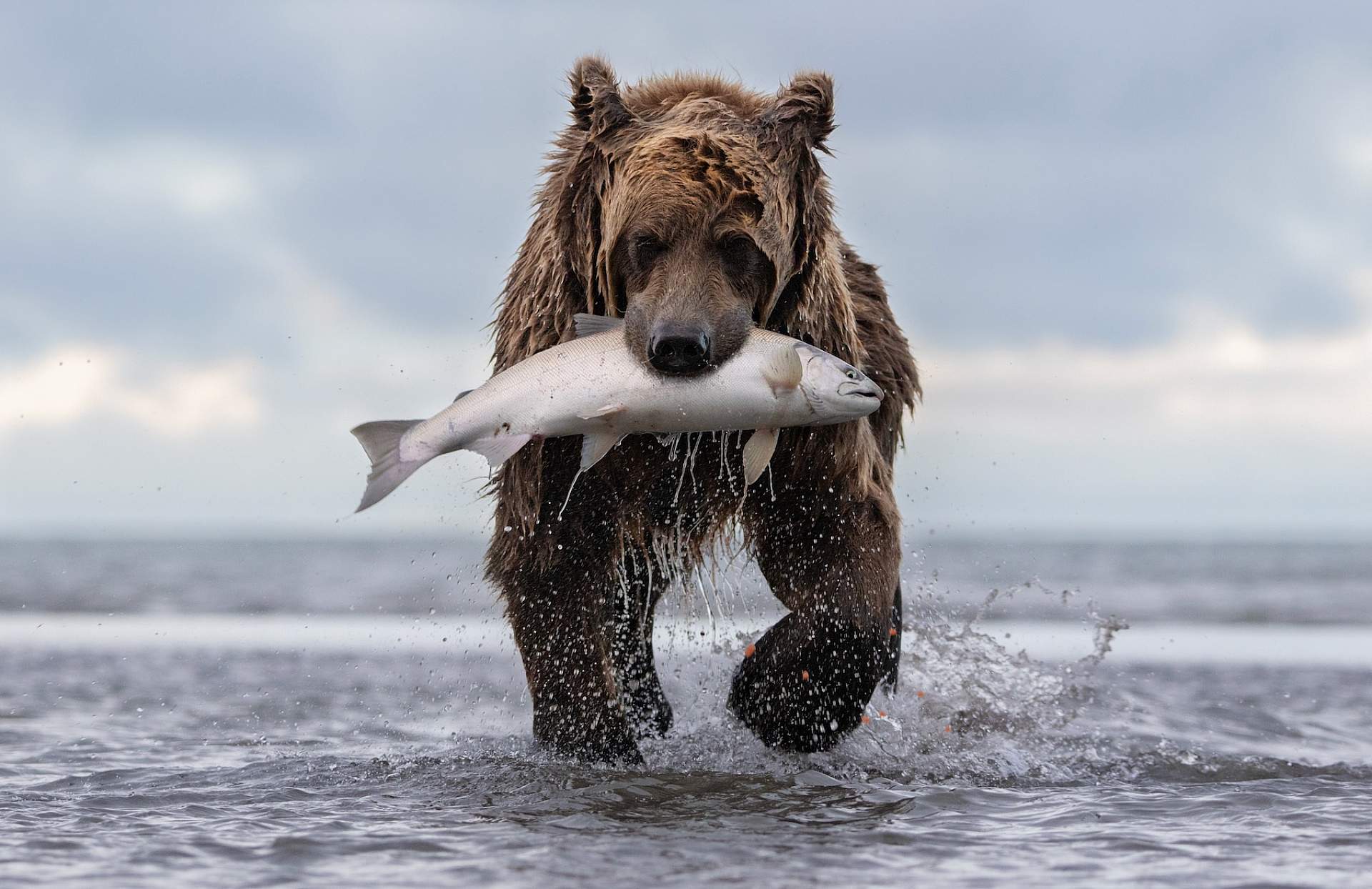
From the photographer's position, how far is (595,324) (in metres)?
4.39

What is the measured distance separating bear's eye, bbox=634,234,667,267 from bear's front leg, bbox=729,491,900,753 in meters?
1.01

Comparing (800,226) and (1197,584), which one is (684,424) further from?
(1197,584)

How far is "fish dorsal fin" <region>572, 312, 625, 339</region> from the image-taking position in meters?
4.37

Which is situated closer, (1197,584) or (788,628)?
(788,628)

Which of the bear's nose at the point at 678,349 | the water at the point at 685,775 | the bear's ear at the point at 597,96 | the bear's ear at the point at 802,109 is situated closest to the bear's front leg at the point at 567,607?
the water at the point at 685,775

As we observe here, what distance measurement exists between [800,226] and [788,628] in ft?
4.53

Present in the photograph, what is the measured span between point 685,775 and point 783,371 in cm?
157

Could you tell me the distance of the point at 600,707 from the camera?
5.25 meters

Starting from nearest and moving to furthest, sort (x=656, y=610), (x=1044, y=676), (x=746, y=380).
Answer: (x=746, y=380), (x=656, y=610), (x=1044, y=676)

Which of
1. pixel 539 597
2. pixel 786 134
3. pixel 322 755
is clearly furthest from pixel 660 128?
pixel 322 755

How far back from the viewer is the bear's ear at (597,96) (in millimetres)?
A: 4707

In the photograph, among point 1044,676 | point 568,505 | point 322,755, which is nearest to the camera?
point 568,505

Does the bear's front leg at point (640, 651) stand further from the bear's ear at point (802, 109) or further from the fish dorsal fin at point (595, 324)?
the bear's ear at point (802, 109)

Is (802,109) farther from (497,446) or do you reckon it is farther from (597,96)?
(497,446)
